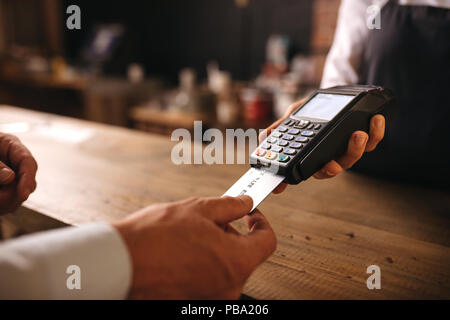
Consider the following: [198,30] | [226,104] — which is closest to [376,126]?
[226,104]

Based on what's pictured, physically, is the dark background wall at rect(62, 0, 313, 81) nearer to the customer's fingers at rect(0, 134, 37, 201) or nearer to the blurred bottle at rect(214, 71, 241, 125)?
the blurred bottle at rect(214, 71, 241, 125)

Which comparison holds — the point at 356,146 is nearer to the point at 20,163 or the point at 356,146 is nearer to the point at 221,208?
the point at 221,208

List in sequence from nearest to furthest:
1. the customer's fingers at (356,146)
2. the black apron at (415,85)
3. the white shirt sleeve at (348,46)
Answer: the customer's fingers at (356,146)
the black apron at (415,85)
the white shirt sleeve at (348,46)

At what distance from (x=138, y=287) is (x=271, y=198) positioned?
0.44 m

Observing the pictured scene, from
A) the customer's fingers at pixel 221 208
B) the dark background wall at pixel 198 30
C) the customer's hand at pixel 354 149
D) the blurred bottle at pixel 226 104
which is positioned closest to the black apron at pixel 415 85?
the customer's hand at pixel 354 149

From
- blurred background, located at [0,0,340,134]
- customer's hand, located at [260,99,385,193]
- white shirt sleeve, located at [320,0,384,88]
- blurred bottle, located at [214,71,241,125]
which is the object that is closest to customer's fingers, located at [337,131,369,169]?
customer's hand, located at [260,99,385,193]

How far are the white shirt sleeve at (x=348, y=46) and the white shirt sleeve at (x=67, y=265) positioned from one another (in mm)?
769

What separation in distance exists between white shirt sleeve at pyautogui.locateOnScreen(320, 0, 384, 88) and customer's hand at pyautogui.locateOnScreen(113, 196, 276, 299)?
0.68 m

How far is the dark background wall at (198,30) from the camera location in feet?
10.1

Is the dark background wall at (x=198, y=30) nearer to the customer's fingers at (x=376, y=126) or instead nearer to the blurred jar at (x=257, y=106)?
the blurred jar at (x=257, y=106)

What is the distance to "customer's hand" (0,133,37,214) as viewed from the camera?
0.69 m

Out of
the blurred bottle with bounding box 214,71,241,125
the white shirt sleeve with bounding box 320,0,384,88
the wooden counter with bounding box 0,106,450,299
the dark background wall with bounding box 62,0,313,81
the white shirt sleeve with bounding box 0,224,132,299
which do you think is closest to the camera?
the white shirt sleeve with bounding box 0,224,132,299

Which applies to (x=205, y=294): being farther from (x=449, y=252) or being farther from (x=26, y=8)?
(x=26, y=8)

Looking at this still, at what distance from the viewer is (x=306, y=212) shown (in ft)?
2.38
